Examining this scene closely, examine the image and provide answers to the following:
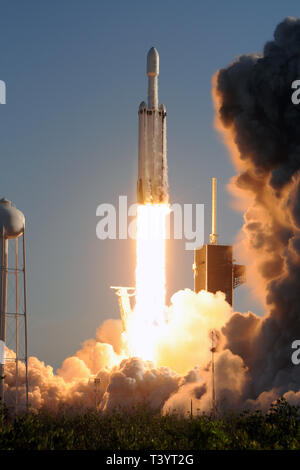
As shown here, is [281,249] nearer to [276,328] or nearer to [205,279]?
[276,328]

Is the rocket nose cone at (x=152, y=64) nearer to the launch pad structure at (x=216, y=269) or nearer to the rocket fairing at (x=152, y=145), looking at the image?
the rocket fairing at (x=152, y=145)

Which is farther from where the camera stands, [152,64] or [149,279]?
[149,279]

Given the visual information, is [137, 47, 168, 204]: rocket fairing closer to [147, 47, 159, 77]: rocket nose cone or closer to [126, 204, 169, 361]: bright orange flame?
[147, 47, 159, 77]: rocket nose cone

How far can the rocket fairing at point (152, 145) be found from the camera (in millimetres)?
109500

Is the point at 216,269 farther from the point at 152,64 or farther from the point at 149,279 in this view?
the point at 152,64

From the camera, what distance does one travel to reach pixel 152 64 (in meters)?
110

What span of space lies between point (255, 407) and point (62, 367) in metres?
29.5

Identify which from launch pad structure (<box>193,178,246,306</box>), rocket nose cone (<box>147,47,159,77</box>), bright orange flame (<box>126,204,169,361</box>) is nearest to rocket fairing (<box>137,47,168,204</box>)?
rocket nose cone (<box>147,47,159,77</box>)

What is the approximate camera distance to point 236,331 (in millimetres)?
105562

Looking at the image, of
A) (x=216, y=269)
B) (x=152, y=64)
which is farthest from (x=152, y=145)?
(x=216, y=269)

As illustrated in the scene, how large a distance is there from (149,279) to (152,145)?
12.3 metres

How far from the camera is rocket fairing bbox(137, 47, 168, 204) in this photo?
109500 millimetres

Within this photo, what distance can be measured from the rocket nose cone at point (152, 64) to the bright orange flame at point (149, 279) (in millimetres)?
12078
